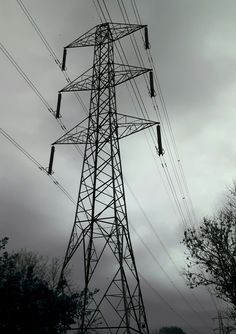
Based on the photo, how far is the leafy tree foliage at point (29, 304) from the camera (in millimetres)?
11641

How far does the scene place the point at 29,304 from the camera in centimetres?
1205

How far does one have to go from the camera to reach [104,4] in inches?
578

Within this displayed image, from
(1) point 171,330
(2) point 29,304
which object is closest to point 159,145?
(2) point 29,304

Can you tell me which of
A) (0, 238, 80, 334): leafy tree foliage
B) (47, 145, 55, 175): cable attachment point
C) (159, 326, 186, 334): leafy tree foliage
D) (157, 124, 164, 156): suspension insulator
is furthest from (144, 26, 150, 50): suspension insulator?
(159, 326, 186, 334): leafy tree foliage

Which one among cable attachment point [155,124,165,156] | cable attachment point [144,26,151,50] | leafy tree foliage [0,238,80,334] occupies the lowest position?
leafy tree foliage [0,238,80,334]

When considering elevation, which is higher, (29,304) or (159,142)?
(159,142)

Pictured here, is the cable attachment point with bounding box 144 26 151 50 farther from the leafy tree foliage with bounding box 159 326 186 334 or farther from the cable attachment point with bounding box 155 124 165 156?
the leafy tree foliage with bounding box 159 326 186 334

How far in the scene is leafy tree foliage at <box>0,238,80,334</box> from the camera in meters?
11.6

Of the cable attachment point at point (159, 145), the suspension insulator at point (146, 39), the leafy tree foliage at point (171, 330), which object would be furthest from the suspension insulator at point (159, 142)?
the leafy tree foliage at point (171, 330)

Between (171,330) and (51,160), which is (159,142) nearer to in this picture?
(51,160)

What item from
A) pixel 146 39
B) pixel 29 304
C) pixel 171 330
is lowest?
pixel 29 304

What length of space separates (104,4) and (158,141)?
284 inches

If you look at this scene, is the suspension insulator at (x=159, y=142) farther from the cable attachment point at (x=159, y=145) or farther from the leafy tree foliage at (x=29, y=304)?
the leafy tree foliage at (x=29, y=304)

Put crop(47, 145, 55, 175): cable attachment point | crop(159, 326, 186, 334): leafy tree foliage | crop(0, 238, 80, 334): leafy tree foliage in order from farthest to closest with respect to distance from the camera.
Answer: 1. crop(159, 326, 186, 334): leafy tree foliage
2. crop(47, 145, 55, 175): cable attachment point
3. crop(0, 238, 80, 334): leafy tree foliage
